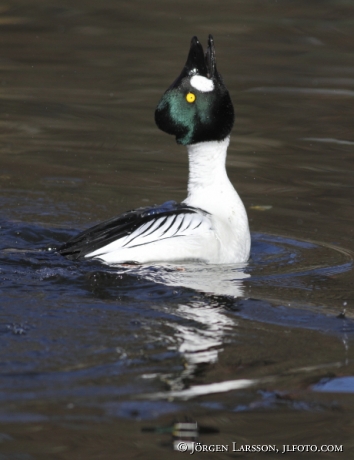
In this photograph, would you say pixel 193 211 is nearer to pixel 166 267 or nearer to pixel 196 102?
pixel 166 267

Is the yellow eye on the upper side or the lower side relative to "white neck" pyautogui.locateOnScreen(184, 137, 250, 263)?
upper

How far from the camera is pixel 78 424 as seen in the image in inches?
154

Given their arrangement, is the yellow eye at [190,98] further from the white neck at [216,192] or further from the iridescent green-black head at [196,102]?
the white neck at [216,192]

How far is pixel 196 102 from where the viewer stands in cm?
649

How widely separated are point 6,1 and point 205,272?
1081cm

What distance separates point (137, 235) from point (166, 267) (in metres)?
0.32

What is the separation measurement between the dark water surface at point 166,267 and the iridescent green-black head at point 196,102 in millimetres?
1127

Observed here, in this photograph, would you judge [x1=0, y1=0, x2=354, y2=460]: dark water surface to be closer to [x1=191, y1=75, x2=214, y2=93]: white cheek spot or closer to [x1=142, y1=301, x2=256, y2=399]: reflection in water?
[x1=142, y1=301, x2=256, y2=399]: reflection in water

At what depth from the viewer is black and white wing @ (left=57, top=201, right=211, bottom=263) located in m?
6.13

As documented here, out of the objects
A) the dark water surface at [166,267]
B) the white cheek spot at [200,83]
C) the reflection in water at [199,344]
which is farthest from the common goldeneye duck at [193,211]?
the reflection in water at [199,344]

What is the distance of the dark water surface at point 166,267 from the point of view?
4.07 meters

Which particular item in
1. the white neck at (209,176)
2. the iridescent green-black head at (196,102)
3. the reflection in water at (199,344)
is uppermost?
the iridescent green-black head at (196,102)

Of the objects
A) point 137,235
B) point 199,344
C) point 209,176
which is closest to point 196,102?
point 209,176

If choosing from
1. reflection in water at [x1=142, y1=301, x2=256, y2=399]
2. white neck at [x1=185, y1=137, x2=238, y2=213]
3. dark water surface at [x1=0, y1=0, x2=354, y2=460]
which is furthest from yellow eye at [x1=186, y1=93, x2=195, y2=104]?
reflection in water at [x1=142, y1=301, x2=256, y2=399]
